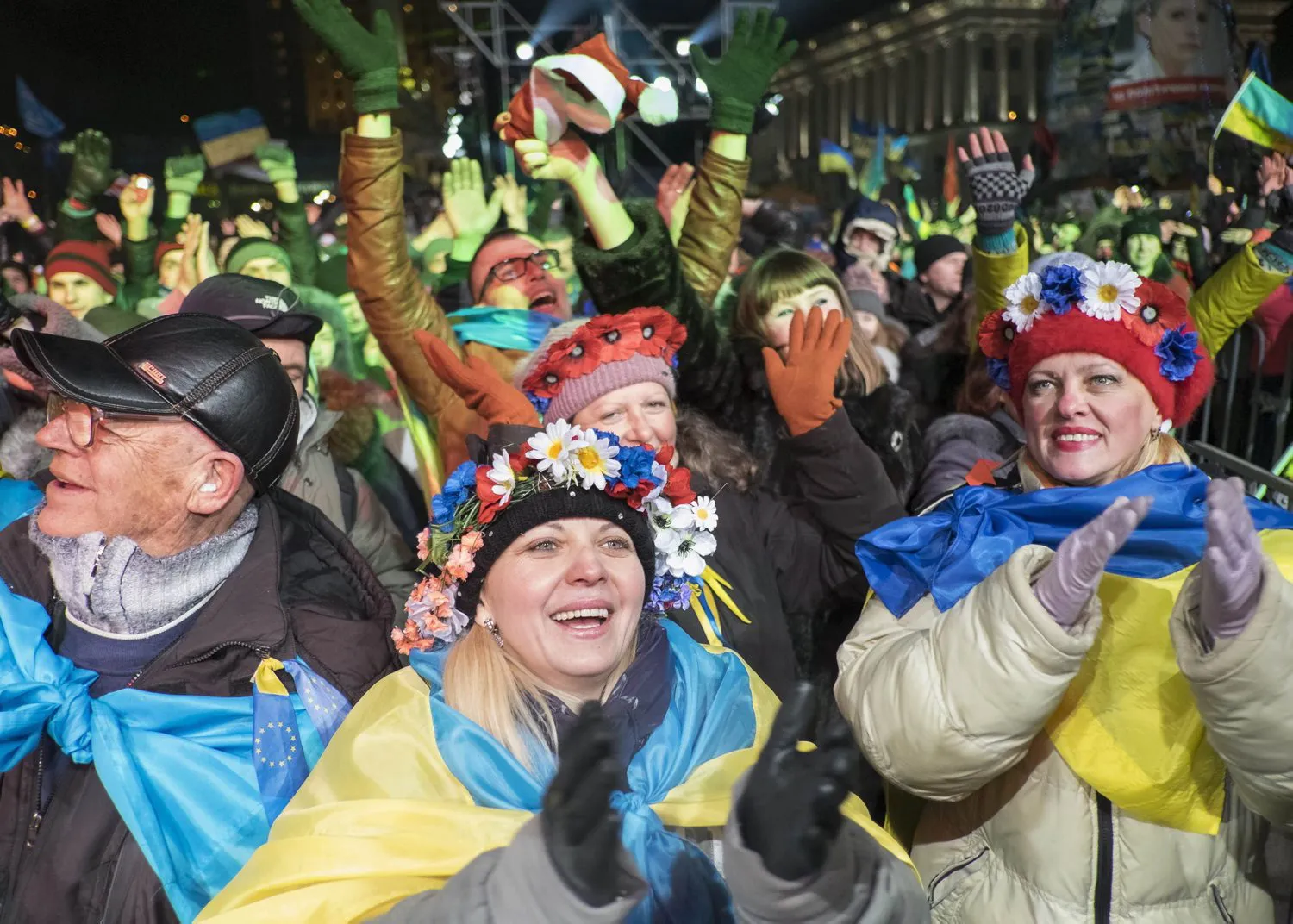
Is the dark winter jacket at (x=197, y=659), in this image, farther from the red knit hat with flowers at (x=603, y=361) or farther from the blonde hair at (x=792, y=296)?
the blonde hair at (x=792, y=296)

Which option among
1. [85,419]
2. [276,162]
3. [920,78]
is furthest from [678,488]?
[920,78]


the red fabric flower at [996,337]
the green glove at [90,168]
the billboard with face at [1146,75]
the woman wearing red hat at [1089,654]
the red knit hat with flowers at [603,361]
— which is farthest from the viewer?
the green glove at [90,168]

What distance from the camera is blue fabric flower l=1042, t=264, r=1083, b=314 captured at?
2646 mm

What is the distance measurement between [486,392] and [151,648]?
132cm

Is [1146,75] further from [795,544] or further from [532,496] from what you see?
[532,496]

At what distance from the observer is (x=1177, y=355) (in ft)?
8.70

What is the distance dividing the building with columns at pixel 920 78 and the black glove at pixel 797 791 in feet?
58.2

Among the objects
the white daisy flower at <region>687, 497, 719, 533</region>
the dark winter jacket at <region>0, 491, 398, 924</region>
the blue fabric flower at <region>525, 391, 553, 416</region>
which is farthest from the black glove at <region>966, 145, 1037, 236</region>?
the dark winter jacket at <region>0, 491, 398, 924</region>

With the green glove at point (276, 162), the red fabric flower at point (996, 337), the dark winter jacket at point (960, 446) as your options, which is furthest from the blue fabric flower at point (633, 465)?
the green glove at point (276, 162)

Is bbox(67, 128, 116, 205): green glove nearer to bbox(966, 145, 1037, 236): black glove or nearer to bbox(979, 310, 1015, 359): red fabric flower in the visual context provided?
bbox(966, 145, 1037, 236): black glove

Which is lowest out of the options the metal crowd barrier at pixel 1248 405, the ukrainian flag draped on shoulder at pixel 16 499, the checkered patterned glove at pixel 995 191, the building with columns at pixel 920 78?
the metal crowd barrier at pixel 1248 405

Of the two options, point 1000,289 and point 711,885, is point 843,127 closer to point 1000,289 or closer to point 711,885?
point 1000,289

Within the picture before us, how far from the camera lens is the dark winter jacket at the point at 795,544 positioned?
3090 mm

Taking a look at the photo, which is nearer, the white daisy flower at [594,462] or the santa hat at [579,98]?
the white daisy flower at [594,462]
